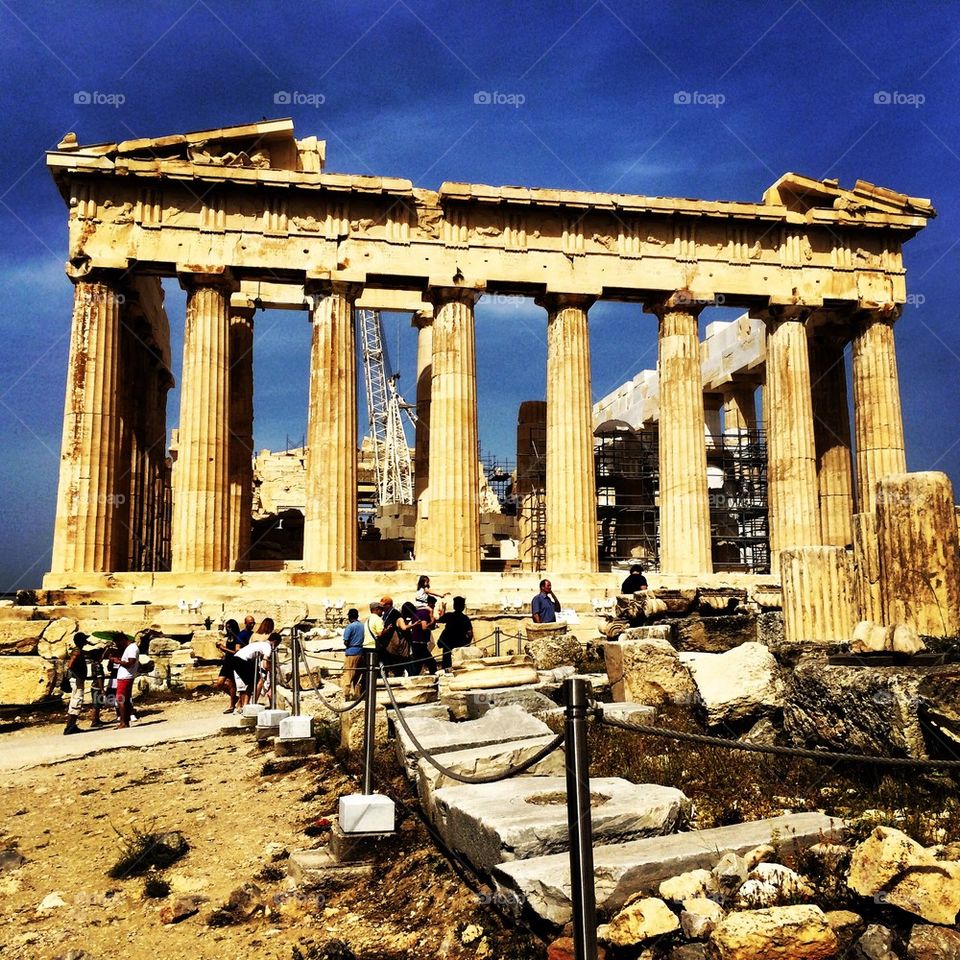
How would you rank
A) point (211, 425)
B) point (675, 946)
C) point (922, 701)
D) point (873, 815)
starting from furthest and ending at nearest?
point (211, 425) → point (922, 701) → point (873, 815) → point (675, 946)

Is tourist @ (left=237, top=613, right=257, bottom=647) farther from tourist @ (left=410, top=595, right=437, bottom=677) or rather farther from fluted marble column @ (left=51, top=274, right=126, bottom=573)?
fluted marble column @ (left=51, top=274, right=126, bottom=573)

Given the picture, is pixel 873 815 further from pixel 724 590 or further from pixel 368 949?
pixel 724 590

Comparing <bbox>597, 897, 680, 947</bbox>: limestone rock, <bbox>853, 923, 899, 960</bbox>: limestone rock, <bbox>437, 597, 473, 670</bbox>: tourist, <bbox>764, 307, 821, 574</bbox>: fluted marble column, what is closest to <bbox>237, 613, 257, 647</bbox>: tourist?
<bbox>437, 597, 473, 670</bbox>: tourist

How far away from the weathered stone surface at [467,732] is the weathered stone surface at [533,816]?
3.31 ft

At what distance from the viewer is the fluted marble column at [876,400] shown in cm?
2531

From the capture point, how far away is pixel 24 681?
14578 mm

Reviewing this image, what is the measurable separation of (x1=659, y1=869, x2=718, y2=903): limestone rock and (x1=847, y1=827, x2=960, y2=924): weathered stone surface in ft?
2.17

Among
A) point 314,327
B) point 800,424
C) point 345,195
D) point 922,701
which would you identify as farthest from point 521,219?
point 922,701

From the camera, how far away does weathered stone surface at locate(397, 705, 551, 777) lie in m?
7.39

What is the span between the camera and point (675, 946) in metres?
4.29

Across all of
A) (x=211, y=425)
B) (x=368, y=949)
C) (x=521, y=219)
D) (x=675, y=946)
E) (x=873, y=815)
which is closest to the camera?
(x=675, y=946)

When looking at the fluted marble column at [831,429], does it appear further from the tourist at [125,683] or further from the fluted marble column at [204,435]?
the tourist at [125,683]

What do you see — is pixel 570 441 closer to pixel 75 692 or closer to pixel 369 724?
pixel 75 692

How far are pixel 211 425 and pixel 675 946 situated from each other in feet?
63.8
